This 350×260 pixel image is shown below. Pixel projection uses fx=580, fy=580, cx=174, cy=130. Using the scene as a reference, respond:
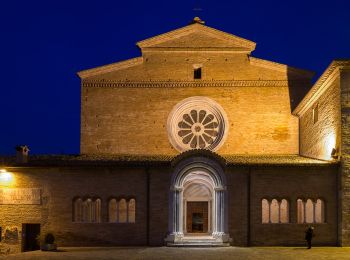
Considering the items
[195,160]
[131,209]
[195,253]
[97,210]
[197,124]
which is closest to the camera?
[195,253]

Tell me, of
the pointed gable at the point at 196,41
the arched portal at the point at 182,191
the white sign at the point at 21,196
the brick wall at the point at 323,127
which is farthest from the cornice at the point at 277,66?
the white sign at the point at 21,196

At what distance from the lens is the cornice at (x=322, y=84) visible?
21969mm

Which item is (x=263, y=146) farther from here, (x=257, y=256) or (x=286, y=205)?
(x=257, y=256)

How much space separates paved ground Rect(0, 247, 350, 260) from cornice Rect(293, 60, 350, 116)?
265 inches

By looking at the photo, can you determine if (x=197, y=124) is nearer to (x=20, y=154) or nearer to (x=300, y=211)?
(x=300, y=211)

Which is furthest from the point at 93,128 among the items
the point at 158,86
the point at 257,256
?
the point at 257,256

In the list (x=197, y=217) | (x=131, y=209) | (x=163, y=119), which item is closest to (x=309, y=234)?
(x=131, y=209)

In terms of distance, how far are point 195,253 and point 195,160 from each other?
15.7ft

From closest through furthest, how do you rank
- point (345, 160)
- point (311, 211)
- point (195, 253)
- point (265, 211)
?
point (195, 253)
point (345, 160)
point (311, 211)
point (265, 211)

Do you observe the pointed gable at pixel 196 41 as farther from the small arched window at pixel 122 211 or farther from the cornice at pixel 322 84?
the small arched window at pixel 122 211

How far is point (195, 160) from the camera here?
24234mm

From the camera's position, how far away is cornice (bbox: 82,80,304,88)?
29.8 meters

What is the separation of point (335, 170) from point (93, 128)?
12.5m

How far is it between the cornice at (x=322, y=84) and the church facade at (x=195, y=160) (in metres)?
0.07
